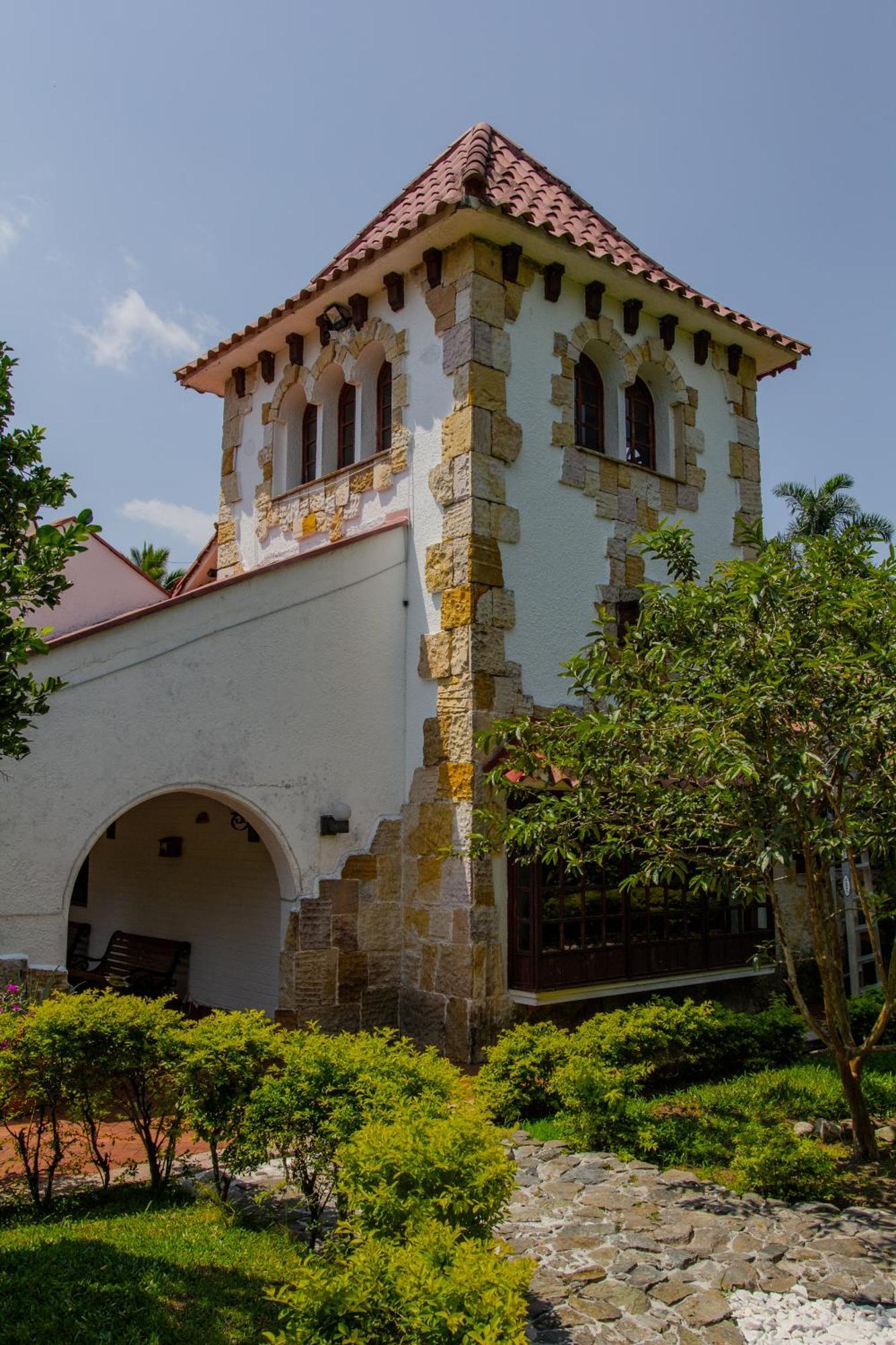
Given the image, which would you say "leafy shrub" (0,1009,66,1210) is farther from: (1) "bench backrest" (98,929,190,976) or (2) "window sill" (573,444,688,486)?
(2) "window sill" (573,444,688,486)

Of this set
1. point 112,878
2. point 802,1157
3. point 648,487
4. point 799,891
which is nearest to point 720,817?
point 802,1157

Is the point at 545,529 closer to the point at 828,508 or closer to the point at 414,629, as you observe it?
the point at 414,629

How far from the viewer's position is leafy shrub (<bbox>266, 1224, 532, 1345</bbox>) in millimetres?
3297

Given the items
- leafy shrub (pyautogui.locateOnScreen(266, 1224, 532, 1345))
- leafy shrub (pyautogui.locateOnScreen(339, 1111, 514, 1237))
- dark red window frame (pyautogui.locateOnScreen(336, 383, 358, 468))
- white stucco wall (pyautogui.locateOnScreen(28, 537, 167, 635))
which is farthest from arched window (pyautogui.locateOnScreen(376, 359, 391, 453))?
leafy shrub (pyautogui.locateOnScreen(266, 1224, 532, 1345))

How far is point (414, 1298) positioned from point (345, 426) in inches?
397

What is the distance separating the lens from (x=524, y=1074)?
8133 millimetres

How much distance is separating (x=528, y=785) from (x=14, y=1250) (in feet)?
17.6

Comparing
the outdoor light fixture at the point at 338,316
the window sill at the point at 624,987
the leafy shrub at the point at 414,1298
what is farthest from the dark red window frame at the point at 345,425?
the leafy shrub at the point at 414,1298

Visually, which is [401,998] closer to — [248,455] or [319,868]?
[319,868]

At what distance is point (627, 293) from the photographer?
1153 cm

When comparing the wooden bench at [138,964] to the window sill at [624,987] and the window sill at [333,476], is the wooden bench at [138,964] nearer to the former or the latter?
the window sill at [624,987]

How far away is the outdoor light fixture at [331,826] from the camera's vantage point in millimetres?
9742

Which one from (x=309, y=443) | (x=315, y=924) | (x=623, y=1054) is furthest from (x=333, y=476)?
(x=623, y=1054)

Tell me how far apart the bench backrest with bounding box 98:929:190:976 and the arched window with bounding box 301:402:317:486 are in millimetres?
5814
